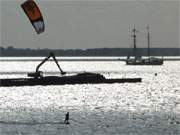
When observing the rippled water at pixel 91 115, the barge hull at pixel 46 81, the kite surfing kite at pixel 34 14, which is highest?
the kite surfing kite at pixel 34 14

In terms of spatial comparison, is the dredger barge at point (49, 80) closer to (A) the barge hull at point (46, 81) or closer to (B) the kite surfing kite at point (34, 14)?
(A) the barge hull at point (46, 81)

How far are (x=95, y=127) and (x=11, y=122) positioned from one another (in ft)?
24.9

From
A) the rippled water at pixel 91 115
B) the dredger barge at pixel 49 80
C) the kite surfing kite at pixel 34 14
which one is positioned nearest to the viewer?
the rippled water at pixel 91 115

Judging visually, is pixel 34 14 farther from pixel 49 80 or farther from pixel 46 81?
pixel 49 80

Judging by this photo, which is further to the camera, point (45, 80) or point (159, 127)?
point (45, 80)

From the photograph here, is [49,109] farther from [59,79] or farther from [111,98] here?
[59,79]

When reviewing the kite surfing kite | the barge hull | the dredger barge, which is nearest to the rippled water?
the barge hull

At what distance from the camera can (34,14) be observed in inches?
3177

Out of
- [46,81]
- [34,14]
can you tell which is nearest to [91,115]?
[34,14]

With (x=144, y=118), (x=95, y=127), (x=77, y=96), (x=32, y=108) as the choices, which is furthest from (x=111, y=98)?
(x=95, y=127)

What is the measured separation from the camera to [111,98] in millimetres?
91062

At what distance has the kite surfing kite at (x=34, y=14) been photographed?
260 feet

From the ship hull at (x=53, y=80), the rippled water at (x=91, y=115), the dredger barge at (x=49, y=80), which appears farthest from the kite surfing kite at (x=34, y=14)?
the ship hull at (x=53, y=80)

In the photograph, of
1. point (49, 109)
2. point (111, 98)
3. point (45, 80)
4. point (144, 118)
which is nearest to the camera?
point (144, 118)
